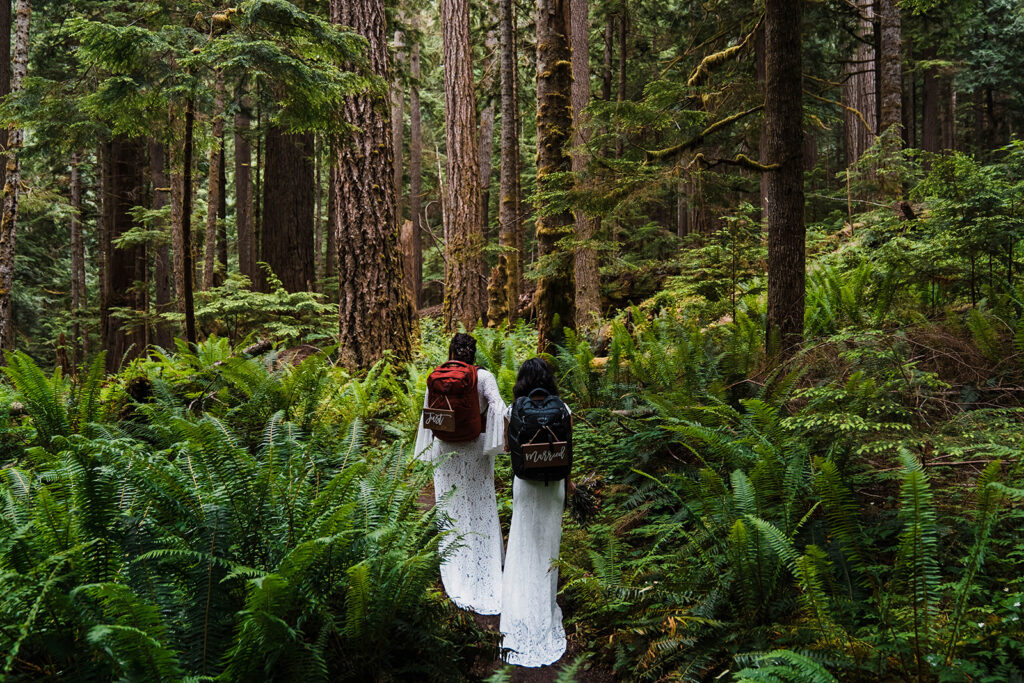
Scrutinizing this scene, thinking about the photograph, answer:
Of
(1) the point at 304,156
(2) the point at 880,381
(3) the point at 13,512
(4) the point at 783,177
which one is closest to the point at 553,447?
(3) the point at 13,512

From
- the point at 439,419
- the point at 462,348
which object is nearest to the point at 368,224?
the point at 462,348

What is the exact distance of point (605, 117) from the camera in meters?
6.81

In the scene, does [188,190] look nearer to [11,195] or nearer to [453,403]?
[453,403]

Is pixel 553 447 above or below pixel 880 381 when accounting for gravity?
below

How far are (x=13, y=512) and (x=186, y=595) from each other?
1.15m

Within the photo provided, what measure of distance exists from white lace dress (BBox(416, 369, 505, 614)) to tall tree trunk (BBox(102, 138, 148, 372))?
11.5 meters

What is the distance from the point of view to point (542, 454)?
3816mm

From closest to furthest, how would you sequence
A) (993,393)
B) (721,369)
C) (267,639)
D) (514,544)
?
(267,639) → (514,544) → (993,393) → (721,369)

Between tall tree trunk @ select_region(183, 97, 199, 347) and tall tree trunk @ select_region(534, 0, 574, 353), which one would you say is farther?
tall tree trunk @ select_region(534, 0, 574, 353)

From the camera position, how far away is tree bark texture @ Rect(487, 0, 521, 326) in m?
10.9

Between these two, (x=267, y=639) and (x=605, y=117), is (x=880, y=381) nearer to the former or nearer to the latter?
(x=605, y=117)

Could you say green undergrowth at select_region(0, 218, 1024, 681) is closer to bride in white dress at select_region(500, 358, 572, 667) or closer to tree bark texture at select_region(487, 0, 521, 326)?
bride in white dress at select_region(500, 358, 572, 667)

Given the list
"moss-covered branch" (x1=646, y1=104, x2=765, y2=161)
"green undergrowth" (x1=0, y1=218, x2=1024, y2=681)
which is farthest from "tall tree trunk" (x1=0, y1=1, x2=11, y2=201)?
"moss-covered branch" (x1=646, y1=104, x2=765, y2=161)

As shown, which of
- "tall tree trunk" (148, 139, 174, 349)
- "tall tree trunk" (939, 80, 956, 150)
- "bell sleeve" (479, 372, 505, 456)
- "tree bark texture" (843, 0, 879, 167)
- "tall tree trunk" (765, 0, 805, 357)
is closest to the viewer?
"bell sleeve" (479, 372, 505, 456)
